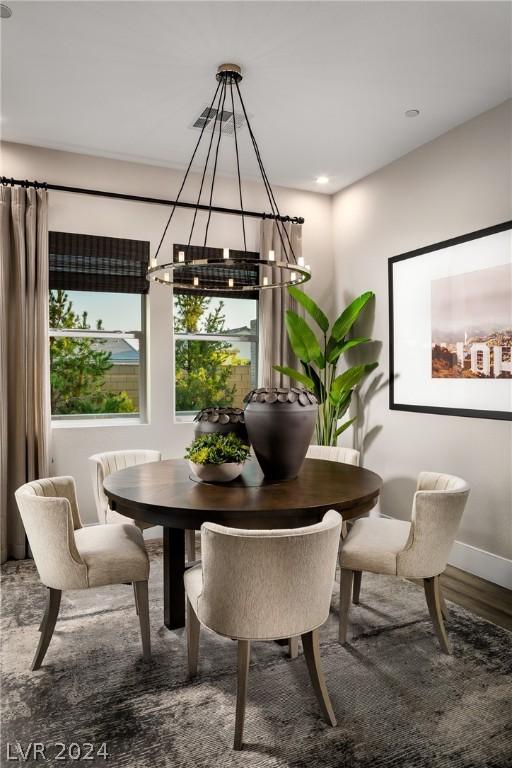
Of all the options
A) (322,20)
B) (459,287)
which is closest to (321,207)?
(459,287)

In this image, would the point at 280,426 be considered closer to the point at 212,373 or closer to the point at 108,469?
the point at 108,469

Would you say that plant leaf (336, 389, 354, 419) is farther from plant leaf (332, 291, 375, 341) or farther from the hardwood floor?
the hardwood floor

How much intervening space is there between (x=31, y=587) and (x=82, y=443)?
1161 millimetres

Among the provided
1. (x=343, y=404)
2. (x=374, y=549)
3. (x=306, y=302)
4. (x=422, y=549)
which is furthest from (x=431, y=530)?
(x=306, y=302)

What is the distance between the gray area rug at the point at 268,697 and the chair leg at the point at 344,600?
0.23 feet

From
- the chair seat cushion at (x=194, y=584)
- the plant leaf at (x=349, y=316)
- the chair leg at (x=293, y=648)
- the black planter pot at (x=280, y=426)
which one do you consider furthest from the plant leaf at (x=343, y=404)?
the chair seat cushion at (x=194, y=584)

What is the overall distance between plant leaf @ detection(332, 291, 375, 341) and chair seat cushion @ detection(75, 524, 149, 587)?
2.54 metres

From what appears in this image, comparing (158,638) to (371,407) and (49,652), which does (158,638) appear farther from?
(371,407)

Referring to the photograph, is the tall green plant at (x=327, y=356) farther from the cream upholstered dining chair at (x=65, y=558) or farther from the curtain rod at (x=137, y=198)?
the cream upholstered dining chair at (x=65, y=558)

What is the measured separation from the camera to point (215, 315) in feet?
15.3

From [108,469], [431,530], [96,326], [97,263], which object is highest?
[97,263]

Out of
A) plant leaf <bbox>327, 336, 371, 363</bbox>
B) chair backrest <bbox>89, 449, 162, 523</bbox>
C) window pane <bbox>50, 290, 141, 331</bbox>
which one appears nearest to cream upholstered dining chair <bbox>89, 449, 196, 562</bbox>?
chair backrest <bbox>89, 449, 162, 523</bbox>

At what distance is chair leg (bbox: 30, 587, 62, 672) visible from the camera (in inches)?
89.7

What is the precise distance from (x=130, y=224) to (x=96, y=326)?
2.82ft
